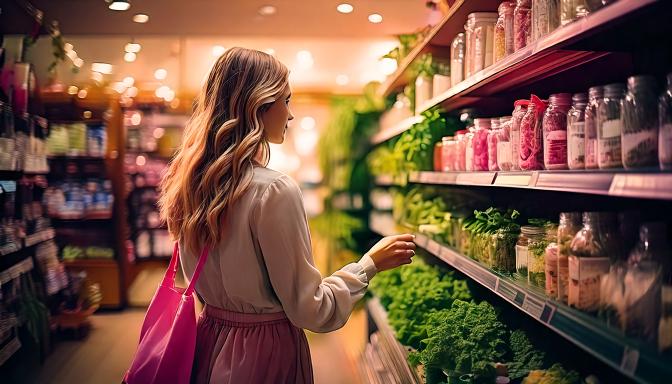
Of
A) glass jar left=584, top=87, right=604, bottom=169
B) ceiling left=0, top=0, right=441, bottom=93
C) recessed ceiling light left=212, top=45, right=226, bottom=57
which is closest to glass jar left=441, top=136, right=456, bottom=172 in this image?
ceiling left=0, top=0, right=441, bottom=93

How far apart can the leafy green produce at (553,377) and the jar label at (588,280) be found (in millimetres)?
336

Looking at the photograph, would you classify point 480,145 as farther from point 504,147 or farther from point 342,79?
point 342,79

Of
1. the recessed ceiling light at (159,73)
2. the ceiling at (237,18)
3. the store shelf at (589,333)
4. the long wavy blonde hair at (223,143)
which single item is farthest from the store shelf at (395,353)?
the recessed ceiling light at (159,73)

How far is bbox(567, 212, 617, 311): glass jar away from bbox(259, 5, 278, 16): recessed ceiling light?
307 centimetres

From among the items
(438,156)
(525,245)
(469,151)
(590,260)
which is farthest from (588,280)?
(438,156)

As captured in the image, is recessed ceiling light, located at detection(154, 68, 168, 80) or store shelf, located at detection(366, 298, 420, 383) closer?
store shelf, located at detection(366, 298, 420, 383)

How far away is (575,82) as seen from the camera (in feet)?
7.36

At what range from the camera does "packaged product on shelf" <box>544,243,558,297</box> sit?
64.7 inches

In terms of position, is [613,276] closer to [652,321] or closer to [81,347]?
[652,321]

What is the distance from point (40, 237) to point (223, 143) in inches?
98.2

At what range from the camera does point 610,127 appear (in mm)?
1397

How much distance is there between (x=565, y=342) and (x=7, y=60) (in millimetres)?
3142

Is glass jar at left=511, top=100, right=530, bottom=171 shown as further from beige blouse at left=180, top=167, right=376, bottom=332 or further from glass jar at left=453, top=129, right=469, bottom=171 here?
beige blouse at left=180, top=167, right=376, bottom=332

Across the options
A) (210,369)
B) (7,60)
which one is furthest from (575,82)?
(7,60)
